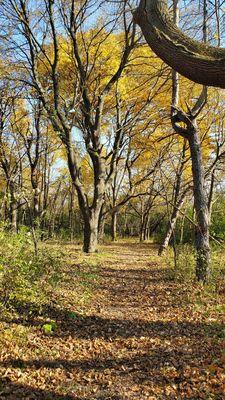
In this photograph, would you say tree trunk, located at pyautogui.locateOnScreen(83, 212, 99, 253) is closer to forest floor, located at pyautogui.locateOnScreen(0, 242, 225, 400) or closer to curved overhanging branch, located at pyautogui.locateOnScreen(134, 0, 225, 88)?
forest floor, located at pyautogui.locateOnScreen(0, 242, 225, 400)

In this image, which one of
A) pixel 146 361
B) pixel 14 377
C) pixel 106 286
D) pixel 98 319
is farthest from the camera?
pixel 106 286

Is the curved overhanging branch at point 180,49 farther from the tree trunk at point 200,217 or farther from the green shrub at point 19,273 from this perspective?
the tree trunk at point 200,217

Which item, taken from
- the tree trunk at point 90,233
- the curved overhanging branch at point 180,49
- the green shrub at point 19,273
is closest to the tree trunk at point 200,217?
the green shrub at point 19,273

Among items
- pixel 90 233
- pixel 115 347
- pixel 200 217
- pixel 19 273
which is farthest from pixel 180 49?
pixel 90 233

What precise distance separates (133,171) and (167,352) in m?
23.9

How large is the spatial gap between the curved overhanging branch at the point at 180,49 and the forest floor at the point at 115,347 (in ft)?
11.0

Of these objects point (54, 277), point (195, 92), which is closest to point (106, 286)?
point (54, 277)

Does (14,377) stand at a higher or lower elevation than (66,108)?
lower

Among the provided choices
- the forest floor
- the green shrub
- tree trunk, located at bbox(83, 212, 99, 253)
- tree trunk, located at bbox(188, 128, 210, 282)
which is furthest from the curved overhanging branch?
Answer: tree trunk, located at bbox(83, 212, 99, 253)

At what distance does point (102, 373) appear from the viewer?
14.4 ft

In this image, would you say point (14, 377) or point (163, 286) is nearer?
point (14, 377)

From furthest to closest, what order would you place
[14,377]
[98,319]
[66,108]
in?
[66,108] < [98,319] < [14,377]

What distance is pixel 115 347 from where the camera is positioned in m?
5.19

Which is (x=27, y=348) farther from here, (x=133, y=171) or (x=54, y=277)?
(x=133, y=171)
